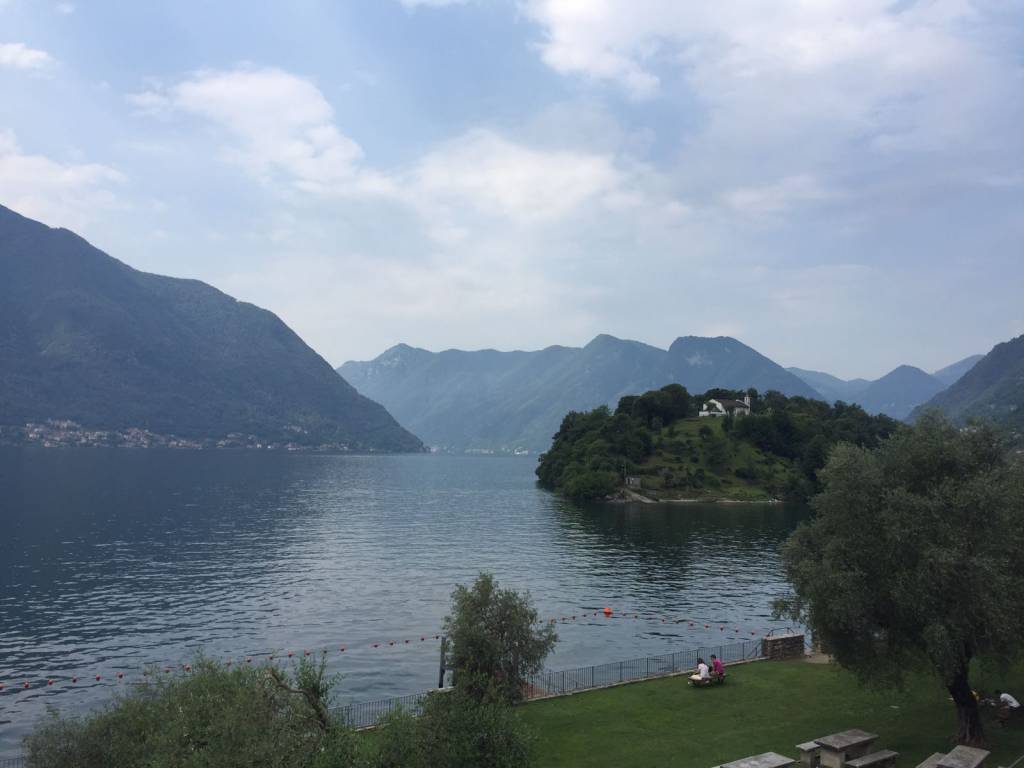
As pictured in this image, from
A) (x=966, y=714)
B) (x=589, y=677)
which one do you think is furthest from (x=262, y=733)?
(x=589, y=677)

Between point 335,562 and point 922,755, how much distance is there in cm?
8028

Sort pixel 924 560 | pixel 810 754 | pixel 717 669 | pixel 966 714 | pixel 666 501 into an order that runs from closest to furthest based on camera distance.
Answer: pixel 810 754 → pixel 924 560 → pixel 966 714 → pixel 717 669 → pixel 666 501

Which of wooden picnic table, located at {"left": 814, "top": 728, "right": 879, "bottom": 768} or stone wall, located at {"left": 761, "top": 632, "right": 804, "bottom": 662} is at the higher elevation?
wooden picnic table, located at {"left": 814, "top": 728, "right": 879, "bottom": 768}

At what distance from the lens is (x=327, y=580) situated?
86.6 metres

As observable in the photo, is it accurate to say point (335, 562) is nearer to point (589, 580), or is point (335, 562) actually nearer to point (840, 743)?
point (589, 580)

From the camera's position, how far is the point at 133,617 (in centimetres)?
6769

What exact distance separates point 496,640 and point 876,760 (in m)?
18.0

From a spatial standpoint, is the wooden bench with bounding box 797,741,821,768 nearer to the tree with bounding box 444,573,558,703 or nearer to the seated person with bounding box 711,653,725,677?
the seated person with bounding box 711,653,725,677

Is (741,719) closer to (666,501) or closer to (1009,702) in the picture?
(1009,702)

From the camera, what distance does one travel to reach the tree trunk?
2917cm

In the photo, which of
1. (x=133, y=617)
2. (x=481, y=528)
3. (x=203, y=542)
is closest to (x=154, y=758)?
(x=133, y=617)

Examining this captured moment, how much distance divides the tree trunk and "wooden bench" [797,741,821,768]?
605 cm

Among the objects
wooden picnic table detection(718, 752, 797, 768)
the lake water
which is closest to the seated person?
wooden picnic table detection(718, 752, 797, 768)

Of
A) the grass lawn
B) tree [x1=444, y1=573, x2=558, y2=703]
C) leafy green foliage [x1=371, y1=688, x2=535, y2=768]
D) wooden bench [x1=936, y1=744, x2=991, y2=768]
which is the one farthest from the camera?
tree [x1=444, y1=573, x2=558, y2=703]
